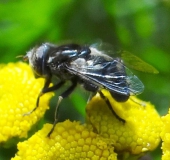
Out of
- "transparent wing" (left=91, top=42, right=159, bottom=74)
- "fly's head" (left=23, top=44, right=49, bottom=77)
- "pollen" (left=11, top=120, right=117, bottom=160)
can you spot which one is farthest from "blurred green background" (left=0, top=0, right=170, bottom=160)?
"pollen" (left=11, top=120, right=117, bottom=160)

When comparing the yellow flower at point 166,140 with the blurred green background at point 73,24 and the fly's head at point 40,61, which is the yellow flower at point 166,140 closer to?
the fly's head at point 40,61

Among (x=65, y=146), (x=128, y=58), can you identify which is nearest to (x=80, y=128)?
(x=65, y=146)

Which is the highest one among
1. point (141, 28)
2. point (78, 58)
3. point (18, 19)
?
point (18, 19)

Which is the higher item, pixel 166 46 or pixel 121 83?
pixel 166 46

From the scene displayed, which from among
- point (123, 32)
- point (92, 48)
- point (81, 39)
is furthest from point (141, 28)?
point (92, 48)

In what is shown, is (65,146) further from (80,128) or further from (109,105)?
(109,105)

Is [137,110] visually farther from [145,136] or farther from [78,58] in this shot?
[78,58]

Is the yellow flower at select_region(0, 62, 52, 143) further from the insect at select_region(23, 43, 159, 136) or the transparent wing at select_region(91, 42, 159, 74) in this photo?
the transparent wing at select_region(91, 42, 159, 74)
